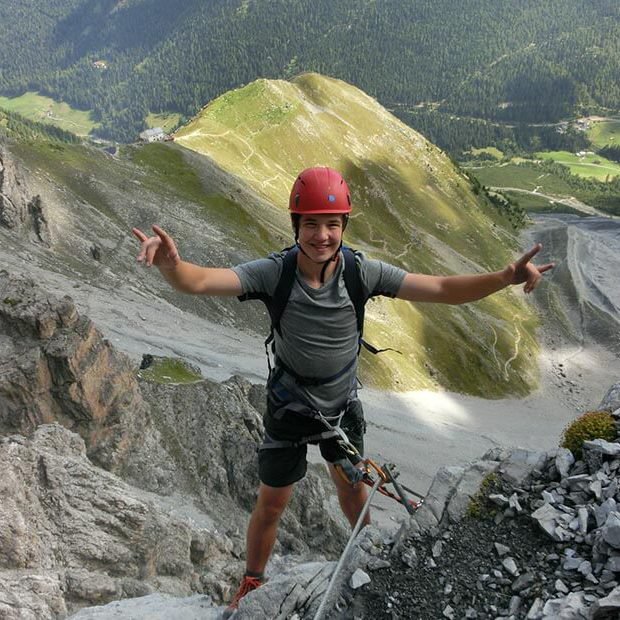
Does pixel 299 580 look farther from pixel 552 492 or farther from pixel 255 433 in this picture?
pixel 255 433

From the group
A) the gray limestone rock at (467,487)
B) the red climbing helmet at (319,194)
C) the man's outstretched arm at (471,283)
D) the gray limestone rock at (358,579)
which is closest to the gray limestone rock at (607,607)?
Result: the gray limestone rock at (467,487)

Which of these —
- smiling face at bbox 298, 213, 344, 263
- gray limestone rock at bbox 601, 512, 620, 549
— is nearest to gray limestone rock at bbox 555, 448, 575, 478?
gray limestone rock at bbox 601, 512, 620, 549

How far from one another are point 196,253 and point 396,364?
28485 mm

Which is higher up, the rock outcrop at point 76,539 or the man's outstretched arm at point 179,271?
the man's outstretched arm at point 179,271

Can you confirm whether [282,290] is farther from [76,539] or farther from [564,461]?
[76,539]

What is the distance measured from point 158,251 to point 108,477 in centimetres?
1422

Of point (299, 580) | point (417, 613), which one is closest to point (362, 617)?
point (417, 613)

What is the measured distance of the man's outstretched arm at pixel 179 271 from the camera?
7.07 meters

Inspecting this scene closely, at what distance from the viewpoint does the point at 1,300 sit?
23.5 meters

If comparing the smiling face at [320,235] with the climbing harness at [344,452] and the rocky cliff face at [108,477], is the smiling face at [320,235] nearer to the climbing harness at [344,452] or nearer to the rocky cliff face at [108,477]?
the climbing harness at [344,452]

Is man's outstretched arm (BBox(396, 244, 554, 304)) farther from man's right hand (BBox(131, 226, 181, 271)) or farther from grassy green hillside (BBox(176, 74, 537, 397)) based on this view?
grassy green hillside (BBox(176, 74, 537, 397))

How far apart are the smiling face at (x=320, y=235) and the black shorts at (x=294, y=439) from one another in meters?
2.87

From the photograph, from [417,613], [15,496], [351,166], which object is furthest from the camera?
[351,166]

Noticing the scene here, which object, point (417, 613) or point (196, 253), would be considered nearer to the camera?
point (417, 613)
